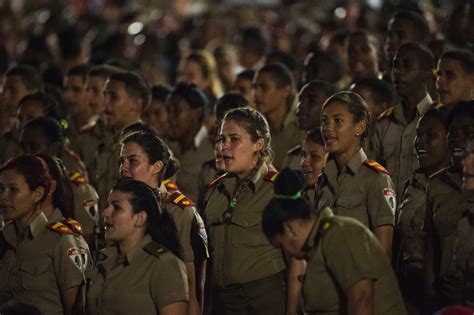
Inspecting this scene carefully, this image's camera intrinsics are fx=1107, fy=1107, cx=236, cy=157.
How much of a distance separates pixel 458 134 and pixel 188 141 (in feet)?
9.80

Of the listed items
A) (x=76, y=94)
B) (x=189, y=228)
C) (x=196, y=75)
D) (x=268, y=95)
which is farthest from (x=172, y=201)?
(x=196, y=75)

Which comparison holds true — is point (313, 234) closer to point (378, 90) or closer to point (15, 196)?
point (15, 196)

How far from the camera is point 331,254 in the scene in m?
5.09

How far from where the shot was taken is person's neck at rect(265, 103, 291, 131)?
8.97 meters

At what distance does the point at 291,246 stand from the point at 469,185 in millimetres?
1032

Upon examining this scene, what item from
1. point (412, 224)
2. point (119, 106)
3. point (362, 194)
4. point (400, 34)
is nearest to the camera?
point (362, 194)

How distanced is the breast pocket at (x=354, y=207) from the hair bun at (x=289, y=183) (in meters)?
1.28

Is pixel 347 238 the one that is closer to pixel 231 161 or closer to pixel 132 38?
pixel 231 161

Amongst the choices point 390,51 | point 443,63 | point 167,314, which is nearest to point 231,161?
point 167,314

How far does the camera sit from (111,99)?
28.8ft

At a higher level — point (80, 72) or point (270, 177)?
point (80, 72)

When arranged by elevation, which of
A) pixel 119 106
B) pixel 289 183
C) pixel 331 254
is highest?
pixel 119 106

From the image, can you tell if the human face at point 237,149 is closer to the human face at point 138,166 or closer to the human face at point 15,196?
the human face at point 138,166

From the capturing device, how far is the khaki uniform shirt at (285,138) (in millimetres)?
8797
